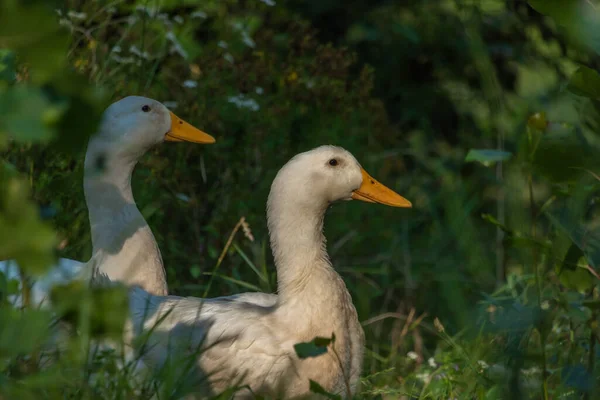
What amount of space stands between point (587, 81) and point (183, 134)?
2.66m

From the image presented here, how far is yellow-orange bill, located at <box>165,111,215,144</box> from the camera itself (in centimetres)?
471

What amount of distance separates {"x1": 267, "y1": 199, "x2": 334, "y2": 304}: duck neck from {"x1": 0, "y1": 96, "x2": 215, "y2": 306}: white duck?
26.6 inches

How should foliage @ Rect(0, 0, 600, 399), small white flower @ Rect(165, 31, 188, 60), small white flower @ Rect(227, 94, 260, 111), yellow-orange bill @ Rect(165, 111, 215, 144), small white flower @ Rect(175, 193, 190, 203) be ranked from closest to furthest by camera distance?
foliage @ Rect(0, 0, 600, 399) < yellow-orange bill @ Rect(165, 111, 215, 144) < small white flower @ Rect(175, 193, 190, 203) < small white flower @ Rect(227, 94, 260, 111) < small white flower @ Rect(165, 31, 188, 60)

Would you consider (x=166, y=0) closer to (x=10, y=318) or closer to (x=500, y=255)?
(x=500, y=255)

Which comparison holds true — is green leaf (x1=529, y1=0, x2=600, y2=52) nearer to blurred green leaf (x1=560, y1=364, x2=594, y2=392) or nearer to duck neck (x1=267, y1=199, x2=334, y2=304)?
blurred green leaf (x1=560, y1=364, x2=594, y2=392)

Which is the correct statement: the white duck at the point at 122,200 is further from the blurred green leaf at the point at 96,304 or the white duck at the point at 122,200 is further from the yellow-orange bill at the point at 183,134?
the blurred green leaf at the point at 96,304

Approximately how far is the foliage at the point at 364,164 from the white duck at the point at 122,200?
0.17m

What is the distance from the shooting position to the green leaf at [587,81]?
2326 mm

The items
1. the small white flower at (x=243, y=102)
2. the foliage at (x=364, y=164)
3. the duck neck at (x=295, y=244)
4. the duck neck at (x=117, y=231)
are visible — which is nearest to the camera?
the foliage at (x=364, y=164)

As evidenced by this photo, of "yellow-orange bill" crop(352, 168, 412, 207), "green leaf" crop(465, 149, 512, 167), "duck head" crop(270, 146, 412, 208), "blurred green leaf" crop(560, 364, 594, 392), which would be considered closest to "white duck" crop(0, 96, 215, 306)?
"duck head" crop(270, 146, 412, 208)

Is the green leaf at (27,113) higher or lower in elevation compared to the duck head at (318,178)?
higher

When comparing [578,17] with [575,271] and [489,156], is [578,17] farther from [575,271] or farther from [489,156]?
[575,271]

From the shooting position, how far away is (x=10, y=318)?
1789mm

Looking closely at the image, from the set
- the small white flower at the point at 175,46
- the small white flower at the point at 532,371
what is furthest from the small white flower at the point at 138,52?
the small white flower at the point at 532,371
